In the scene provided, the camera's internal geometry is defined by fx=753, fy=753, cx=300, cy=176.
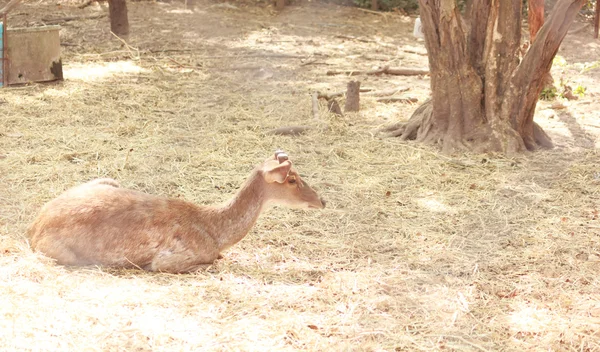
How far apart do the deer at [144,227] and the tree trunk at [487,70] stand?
11.8ft

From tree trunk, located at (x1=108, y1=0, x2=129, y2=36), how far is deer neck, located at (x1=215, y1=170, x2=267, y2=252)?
9528mm

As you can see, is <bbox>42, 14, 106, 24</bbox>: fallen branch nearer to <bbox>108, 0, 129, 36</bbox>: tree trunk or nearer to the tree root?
<bbox>108, 0, 129, 36</bbox>: tree trunk

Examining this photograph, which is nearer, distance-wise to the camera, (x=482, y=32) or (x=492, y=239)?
(x=492, y=239)

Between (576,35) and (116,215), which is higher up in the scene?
(576,35)

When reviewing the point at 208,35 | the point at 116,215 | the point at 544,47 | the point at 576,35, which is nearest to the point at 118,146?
the point at 116,215

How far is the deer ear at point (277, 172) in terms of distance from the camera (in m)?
5.39

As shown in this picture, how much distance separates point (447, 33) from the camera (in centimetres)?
829

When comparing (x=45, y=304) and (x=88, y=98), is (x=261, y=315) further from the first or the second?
(x=88, y=98)

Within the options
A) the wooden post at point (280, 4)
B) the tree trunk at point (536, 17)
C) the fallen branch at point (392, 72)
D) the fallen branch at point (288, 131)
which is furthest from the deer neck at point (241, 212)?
the wooden post at point (280, 4)

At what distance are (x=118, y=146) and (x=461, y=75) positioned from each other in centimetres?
390

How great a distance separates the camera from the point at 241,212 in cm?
547

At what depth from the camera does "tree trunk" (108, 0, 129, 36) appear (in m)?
14.0

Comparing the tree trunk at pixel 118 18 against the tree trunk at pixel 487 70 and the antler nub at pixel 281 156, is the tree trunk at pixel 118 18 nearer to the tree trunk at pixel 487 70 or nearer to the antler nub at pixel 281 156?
the tree trunk at pixel 487 70

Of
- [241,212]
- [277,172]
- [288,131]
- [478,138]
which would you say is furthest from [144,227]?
[478,138]
